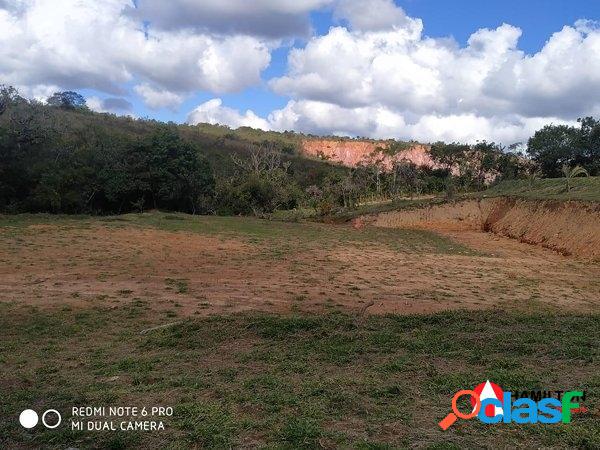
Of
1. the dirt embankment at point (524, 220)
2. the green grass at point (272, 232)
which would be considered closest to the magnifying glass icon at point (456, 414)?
the green grass at point (272, 232)

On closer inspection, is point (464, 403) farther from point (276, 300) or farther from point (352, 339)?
point (276, 300)

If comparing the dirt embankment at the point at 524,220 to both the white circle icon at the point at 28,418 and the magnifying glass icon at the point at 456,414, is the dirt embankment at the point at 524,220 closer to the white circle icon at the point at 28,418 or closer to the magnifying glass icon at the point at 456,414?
the magnifying glass icon at the point at 456,414

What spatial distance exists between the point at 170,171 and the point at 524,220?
74.4ft

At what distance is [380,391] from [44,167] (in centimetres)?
3188

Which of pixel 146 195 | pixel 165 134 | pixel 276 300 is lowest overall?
pixel 276 300

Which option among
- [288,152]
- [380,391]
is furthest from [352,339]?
[288,152]

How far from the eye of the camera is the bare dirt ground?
10.9 meters

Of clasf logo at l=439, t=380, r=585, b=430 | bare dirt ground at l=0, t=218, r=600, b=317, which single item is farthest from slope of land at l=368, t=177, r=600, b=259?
clasf logo at l=439, t=380, r=585, b=430

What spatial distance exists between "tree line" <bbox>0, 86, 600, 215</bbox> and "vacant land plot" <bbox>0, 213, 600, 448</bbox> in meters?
17.0

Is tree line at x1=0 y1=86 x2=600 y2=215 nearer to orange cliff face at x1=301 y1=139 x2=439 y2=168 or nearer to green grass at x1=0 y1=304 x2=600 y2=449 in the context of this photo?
orange cliff face at x1=301 y1=139 x2=439 y2=168

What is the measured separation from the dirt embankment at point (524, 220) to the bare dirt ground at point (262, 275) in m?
1.43

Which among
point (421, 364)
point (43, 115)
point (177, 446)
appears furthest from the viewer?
point (43, 115)

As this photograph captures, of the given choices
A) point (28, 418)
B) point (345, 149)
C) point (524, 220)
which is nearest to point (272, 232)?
point (524, 220)

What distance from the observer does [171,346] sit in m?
6.95
